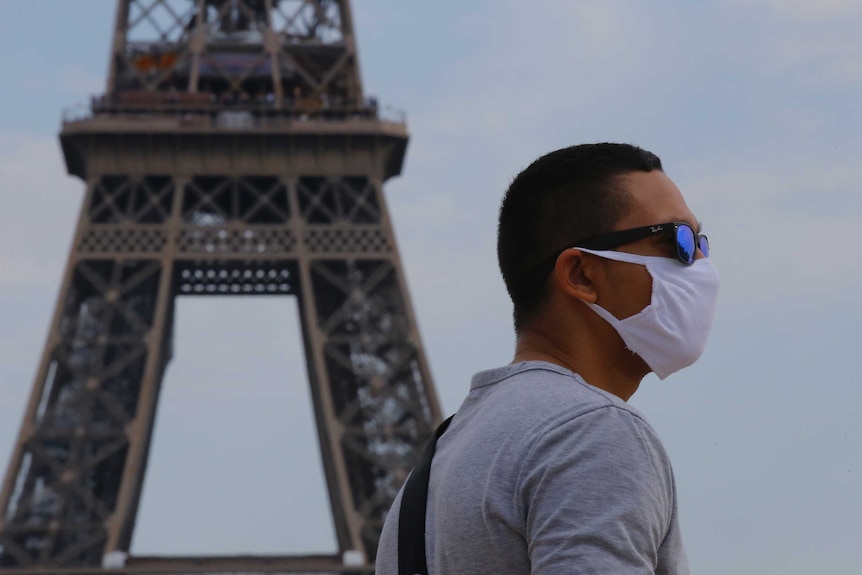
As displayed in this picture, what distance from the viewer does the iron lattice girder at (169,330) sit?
3466 cm

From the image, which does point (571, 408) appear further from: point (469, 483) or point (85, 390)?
point (85, 390)

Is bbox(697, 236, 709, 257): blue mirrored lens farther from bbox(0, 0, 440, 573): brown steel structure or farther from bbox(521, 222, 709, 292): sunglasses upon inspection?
bbox(0, 0, 440, 573): brown steel structure

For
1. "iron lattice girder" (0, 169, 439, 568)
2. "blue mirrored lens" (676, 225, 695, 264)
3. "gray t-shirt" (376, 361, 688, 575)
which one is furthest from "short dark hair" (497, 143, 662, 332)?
"iron lattice girder" (0, 169, 439, 568)

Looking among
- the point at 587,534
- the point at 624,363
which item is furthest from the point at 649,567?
the point at 624,363

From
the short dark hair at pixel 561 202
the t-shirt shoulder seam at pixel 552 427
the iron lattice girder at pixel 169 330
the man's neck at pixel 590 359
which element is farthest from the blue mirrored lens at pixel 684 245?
the iron lattice girder at pixel 169 330

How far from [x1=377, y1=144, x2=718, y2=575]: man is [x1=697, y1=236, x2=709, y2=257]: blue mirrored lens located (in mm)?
12

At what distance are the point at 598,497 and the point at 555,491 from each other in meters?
0.08

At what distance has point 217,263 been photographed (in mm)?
38031

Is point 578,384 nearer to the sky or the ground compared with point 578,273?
nearer to the ground

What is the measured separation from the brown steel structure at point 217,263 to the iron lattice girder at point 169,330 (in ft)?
0.15

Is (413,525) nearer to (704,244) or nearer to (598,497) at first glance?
(598,497)

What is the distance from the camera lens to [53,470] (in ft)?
114

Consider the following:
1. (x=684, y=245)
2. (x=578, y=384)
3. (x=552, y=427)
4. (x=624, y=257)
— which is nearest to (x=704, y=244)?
(x=684, y=245)

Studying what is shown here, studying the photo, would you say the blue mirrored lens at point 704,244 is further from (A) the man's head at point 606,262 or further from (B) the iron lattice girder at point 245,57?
(B) the iron lattice girder at point 245,57
